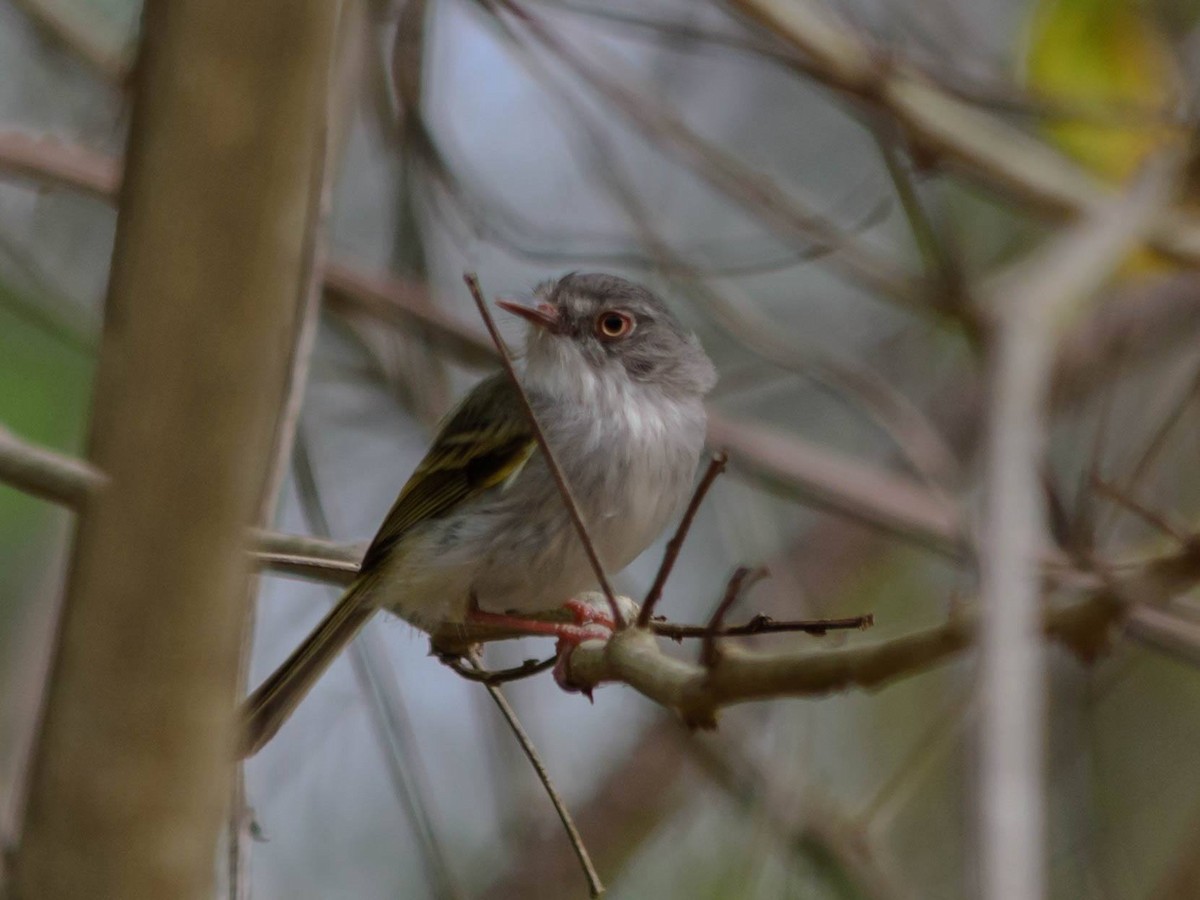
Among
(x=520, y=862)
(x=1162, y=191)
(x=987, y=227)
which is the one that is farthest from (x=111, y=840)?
(x=987, y=227)

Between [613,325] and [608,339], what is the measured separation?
69mm

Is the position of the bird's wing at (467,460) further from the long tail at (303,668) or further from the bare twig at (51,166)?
the bare twig at (51,166)

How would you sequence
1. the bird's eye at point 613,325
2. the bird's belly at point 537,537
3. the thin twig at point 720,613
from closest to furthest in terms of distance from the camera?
the thin twig at point 720,613 → the bird's belly at point 537,537 → the bird's eye at point 613,325

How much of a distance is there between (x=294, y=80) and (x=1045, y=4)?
4029mm

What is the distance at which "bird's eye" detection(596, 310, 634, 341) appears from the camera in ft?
16.6

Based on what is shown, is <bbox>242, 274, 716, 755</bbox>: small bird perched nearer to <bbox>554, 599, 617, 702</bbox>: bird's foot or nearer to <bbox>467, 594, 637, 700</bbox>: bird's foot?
<bbox>467, 594, 637, 700</bbox>: bird's foot

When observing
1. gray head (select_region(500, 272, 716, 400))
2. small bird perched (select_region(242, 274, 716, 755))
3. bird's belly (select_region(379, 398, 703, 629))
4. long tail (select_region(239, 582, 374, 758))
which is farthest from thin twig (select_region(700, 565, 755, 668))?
→ gray head (select_region(500, 272, 716, 400))

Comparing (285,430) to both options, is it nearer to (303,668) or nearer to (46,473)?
(46,473)

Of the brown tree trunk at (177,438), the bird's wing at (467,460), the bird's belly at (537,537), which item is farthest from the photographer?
the bird's wing at (467,460)

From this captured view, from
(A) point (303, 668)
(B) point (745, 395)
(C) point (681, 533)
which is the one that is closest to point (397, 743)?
(A) point (303, 668)

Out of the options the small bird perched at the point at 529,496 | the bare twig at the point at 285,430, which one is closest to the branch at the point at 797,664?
the bare twig at the point at 285,430

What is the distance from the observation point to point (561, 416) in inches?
182

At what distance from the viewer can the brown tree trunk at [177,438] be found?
5.75ft

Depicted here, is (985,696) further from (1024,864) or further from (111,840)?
(111,840)
